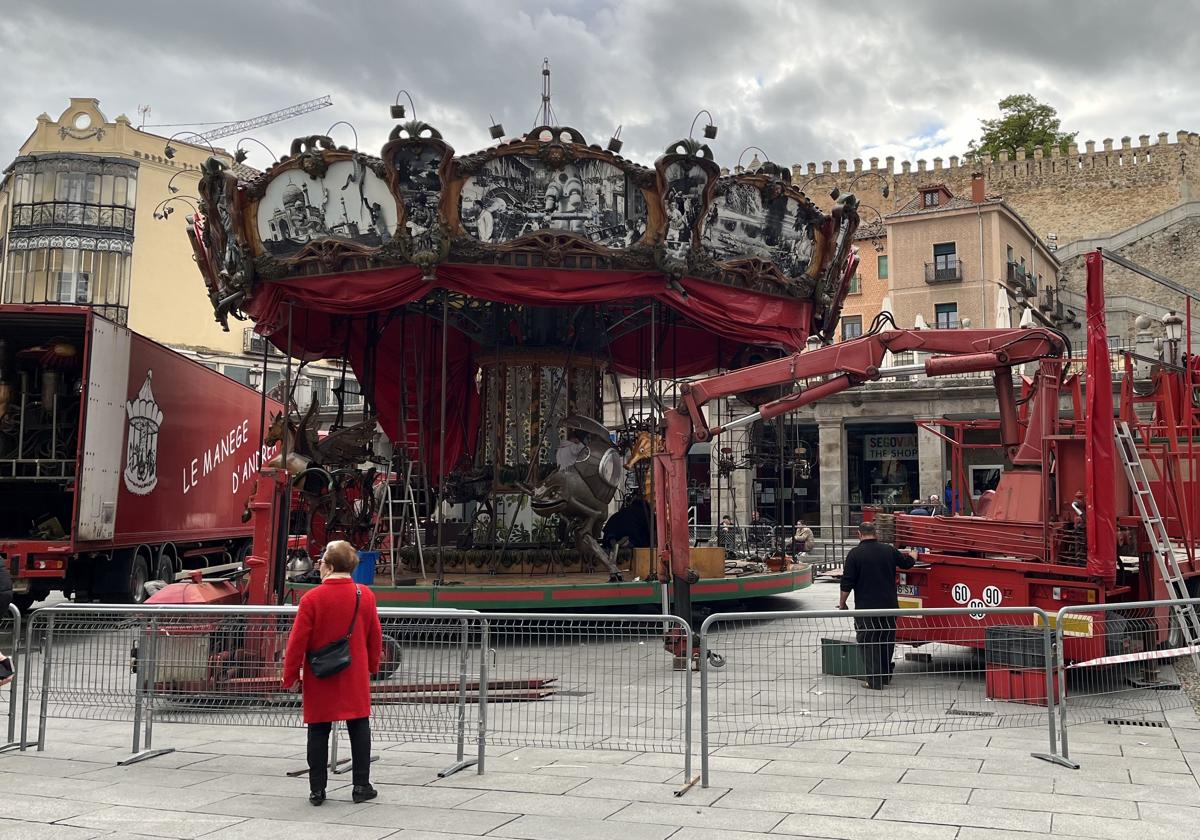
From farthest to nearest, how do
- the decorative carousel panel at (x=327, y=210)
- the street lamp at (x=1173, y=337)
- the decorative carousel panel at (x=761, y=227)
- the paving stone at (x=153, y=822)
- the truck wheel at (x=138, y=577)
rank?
the truck wheel at (x=138, y=577)
the decorative carousel panel at (x=761, y=227)
the decorative carousel panel at (x=327, y=210)
the street lamp at (x=1173, y=337)
the paving stone at (x=153, y=822)

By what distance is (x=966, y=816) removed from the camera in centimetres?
572

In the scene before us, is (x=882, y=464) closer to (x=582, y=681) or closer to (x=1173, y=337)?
(x=1173, y=337)

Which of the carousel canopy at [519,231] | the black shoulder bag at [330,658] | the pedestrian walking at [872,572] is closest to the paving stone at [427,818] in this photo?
→ the black shoulder bag at [330,658]

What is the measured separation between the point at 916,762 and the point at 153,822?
4775 mm

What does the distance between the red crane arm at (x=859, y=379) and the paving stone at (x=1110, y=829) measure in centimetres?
573

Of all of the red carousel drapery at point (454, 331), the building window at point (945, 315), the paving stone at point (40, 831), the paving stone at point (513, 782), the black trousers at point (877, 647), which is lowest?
the paving stone at point (40, 831)

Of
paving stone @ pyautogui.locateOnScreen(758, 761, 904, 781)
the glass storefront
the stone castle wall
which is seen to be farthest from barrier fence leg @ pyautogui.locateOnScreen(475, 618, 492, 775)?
the stone castle wall

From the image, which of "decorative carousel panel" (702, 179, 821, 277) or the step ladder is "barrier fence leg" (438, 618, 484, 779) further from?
"decorative carousel panel" (702, 179, 821, 277)

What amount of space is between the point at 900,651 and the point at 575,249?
21.2ft

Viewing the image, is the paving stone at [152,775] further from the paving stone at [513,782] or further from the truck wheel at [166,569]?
the truck wheel at [166,569]

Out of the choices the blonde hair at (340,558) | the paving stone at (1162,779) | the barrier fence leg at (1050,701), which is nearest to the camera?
the blonde hair at (340,558)

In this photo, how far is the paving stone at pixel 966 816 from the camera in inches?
219

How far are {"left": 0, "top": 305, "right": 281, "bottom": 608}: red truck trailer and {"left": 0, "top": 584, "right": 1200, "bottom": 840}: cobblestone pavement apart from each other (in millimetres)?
6910

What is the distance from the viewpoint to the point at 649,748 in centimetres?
736
